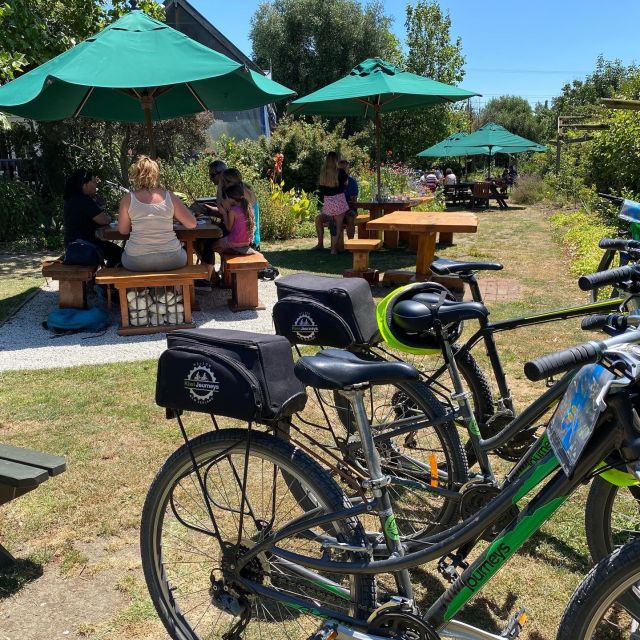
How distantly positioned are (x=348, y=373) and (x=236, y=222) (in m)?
5.80

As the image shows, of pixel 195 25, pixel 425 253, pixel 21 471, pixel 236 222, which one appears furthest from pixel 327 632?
A: pixel 195 25

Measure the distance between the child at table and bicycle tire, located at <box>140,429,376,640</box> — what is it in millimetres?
4957

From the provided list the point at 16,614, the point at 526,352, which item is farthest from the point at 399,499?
the point at 526,352

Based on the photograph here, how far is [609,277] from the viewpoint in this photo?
2.63 metres

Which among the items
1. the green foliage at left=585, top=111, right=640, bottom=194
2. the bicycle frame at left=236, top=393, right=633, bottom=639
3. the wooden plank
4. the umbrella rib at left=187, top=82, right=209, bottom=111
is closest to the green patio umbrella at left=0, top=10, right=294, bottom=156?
the umbrella rib at left=187, top=82, right=209, bottom=111

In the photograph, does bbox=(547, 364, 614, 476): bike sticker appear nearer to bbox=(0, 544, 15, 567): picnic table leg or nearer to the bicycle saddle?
the bicycle saddle

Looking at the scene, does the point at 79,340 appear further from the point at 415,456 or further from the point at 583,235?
the point at 583,235

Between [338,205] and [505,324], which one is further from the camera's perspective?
[338,205]

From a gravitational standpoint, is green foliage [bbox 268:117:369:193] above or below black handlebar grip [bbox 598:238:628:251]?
above

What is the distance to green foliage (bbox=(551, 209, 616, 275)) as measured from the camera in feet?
28.7

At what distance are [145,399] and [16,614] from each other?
86.7 inches

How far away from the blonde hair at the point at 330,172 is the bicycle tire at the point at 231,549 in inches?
335

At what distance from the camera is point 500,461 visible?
3684 mm

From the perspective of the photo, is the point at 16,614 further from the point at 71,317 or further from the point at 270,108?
the point at 270,108
